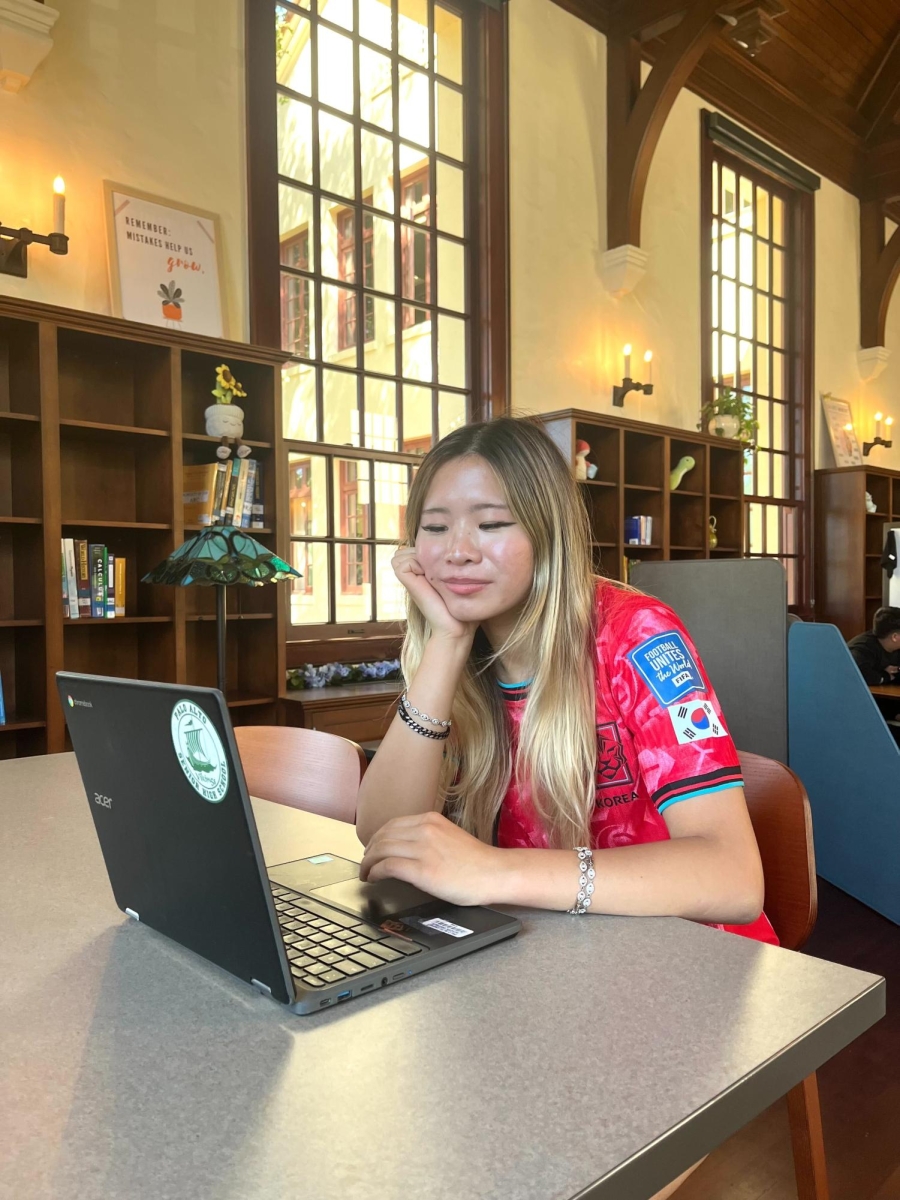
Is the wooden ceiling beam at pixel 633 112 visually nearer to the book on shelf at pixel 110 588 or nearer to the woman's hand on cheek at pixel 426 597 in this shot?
the book on shelf at pixel 110 588

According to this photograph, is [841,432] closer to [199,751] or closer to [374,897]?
[374,897]

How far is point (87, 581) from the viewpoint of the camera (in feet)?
A: 10.7

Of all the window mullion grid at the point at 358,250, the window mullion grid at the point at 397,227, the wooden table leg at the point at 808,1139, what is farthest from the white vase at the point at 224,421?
the wooden table leg at the point at 808,1139

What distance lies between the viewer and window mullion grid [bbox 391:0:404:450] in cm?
473

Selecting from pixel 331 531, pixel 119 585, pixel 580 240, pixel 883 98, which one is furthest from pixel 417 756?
pixel 883 98

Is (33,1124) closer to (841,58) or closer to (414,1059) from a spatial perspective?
(414,1059)

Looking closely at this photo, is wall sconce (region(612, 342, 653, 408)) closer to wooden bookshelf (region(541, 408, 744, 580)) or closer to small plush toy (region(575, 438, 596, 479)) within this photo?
wooden bookshelf (region(541, 408, 744, 580))

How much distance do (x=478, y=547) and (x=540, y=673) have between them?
0.19m

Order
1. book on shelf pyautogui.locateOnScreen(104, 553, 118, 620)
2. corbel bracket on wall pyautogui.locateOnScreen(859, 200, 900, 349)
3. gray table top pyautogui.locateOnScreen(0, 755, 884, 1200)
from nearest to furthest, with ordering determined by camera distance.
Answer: gray table top pyautogui.locateOnScreen(0, 755, 884, 1200) → book on shelf pyautogui.locateOnScreen(104, 553, 118, 620) → corbel bracket on wall pyautogui.locateOnScreen(859, 200, 900, 349)

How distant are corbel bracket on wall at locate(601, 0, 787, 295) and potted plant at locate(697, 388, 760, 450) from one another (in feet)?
3.52

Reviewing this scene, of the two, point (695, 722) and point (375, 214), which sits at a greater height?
point (375, 214)

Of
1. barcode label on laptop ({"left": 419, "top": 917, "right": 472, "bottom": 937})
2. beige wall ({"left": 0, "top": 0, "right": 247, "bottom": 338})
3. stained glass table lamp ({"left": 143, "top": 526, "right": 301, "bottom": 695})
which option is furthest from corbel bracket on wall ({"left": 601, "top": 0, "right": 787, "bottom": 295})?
barcode label on laptop ({"left": 419, "top": 917, "right": 472, "bottom": 937})

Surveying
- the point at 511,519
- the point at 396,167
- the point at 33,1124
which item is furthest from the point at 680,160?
the point at 33,1124

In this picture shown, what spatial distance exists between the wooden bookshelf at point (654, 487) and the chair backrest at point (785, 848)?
3609mm
